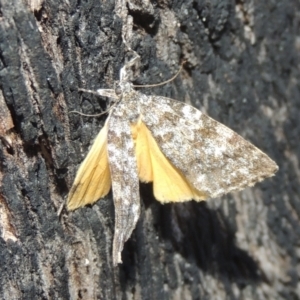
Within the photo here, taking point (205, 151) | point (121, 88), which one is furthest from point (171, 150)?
point (121, 88)

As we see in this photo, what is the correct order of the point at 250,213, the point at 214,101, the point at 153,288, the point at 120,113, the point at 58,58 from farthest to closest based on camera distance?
the point at 250,213
the point at 214,101
the point at 153,288
the point at 120,113
the point at 58,58

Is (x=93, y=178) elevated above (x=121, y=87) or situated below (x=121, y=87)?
below

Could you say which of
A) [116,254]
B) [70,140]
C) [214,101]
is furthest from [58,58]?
[214,101]

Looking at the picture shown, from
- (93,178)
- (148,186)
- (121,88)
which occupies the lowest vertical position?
(148,186)

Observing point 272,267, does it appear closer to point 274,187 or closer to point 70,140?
point 274,187

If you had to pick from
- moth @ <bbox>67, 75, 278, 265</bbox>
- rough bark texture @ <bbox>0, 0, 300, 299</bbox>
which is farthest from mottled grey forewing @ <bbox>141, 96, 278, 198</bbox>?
rough bark texture @ <bbox>0, 0, 300, 299</bbox>

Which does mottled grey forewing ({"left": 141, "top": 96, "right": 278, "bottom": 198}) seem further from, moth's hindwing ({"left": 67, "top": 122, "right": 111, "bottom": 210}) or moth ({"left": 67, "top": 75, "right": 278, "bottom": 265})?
moth's hindwing ({"left": 67, "top": 122, "right": 111, "bottom": 210})

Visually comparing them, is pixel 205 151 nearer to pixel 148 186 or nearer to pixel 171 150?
pixel 171 150

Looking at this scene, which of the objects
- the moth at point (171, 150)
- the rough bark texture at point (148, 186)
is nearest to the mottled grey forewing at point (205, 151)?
the moth at point (171, 150)
